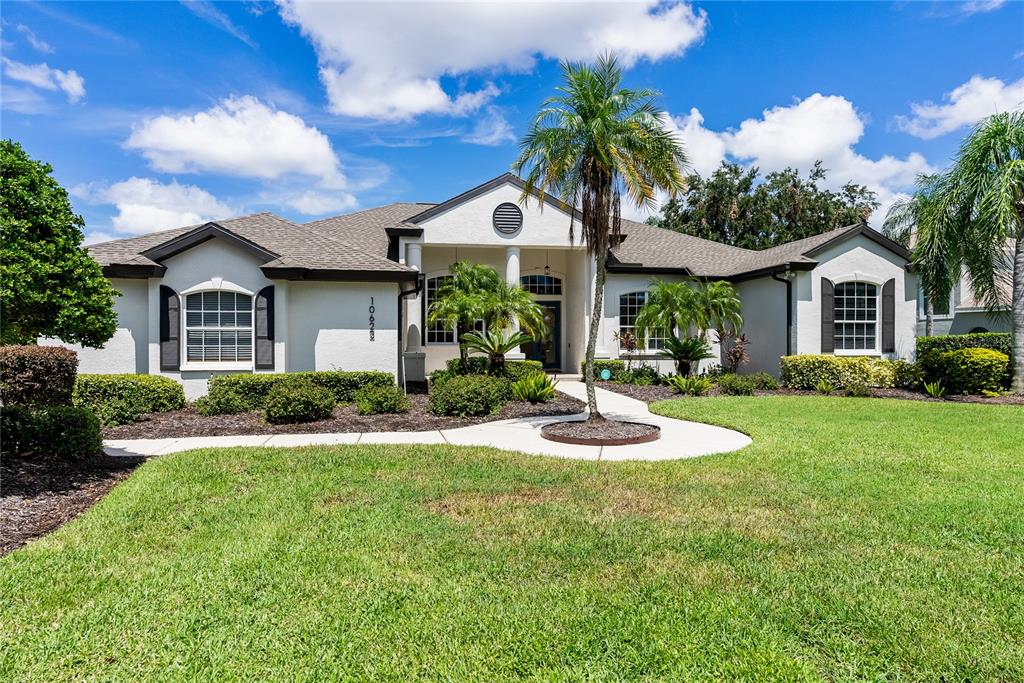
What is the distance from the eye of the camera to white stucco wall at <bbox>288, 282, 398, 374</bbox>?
14.0 m

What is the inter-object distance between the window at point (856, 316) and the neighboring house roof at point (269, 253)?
13.1 meters

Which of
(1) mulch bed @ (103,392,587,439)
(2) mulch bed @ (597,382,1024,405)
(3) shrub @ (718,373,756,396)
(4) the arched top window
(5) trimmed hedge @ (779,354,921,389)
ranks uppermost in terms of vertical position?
(4) the arched top window

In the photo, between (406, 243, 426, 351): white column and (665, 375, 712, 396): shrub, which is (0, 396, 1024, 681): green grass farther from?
(406, 243, 426, 351): white column

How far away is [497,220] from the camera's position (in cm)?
1750

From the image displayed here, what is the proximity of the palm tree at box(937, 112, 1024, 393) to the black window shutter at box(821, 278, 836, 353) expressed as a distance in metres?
3.17

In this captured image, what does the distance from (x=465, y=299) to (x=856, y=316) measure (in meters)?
12.5

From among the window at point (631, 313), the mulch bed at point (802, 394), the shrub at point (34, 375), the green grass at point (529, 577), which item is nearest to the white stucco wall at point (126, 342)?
the shrub at point (34, 375)

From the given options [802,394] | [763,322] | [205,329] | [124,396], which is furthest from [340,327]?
[763,322]

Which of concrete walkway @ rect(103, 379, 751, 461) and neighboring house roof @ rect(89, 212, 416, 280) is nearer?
concrete walkway @ rect(103, 379, 751, 461)

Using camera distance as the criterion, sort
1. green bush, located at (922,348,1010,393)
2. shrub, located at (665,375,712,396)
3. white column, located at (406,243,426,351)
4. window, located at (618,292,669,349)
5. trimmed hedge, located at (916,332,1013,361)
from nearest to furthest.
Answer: green bush, located at (922,348,1010,393), shrub, located at (665,375,712,396), white column, located at (406,243,426,351), window, located at (618,292,669,349), trimmed hedge, located at (916,332,1013,361)

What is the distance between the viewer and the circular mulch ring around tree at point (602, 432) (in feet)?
29.1

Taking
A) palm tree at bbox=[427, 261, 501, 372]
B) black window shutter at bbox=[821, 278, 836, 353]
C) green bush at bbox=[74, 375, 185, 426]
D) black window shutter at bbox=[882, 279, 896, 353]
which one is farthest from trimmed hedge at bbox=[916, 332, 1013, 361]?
green bush at bbox=[74, 375, 185, 426]

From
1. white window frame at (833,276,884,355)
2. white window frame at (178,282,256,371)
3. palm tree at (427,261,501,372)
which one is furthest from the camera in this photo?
white window frame at (833,276,884,355)

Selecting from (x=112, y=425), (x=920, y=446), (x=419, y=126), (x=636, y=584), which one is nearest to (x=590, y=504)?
(x=636, y=584)
